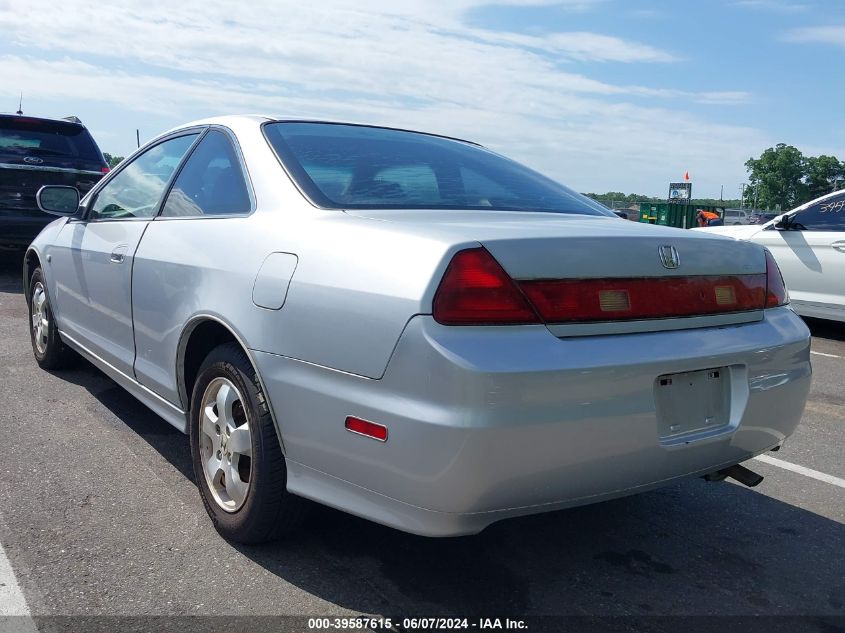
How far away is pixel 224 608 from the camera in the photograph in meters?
2.48

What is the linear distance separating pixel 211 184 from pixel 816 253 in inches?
273

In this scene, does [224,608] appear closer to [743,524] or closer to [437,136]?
[743,524]

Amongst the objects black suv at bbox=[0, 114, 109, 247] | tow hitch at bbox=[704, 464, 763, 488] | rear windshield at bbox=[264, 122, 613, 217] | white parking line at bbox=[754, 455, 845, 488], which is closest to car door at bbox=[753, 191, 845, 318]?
white parking line at bbox=[754, 455, 845, 488]

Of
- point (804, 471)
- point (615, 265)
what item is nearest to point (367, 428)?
point (615, 265)

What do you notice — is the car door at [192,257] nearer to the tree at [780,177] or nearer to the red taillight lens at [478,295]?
the red taillight lens at [478,295]

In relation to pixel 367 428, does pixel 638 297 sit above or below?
above

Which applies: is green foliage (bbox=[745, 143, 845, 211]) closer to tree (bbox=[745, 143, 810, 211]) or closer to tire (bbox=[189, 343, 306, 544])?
tree (bbox=[745, 143, 810, 211])

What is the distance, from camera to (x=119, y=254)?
12.2ft

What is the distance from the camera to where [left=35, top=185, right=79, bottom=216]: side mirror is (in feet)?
15.3

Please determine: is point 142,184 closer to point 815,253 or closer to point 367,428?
point 367,428

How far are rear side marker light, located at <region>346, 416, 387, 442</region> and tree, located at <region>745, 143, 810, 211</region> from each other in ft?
408

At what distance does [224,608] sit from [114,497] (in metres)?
1.06

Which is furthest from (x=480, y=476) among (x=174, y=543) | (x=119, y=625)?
(x=174, y=543)

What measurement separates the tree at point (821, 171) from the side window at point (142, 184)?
12650cm
